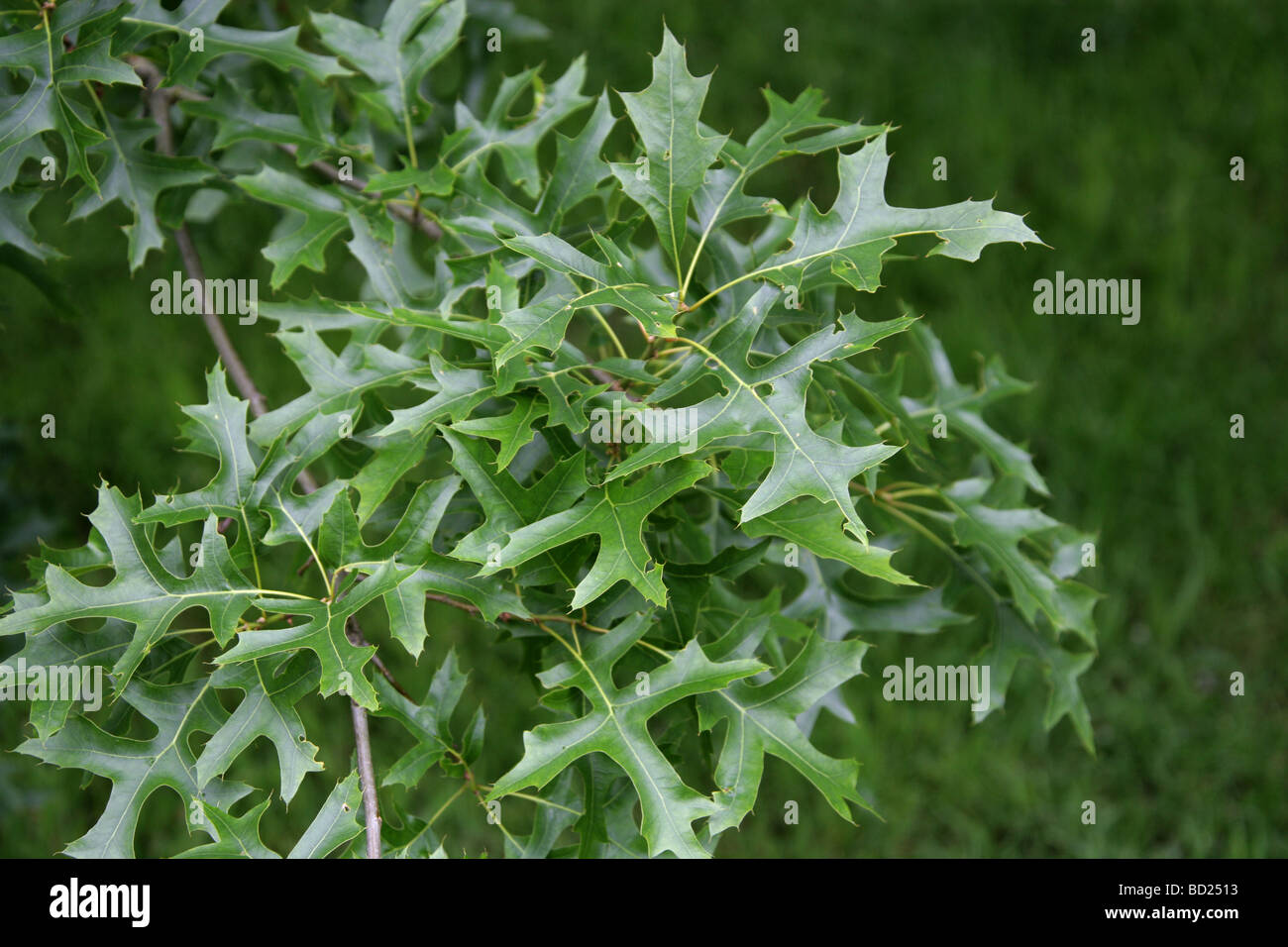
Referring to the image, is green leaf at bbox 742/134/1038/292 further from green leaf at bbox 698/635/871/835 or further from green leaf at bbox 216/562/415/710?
green leaf at bbox 216/562/415/710

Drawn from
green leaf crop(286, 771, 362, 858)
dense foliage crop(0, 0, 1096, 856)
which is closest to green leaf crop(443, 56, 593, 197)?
dense foliage crop(0, 0, 1096, 856)

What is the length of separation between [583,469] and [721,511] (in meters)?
0.52

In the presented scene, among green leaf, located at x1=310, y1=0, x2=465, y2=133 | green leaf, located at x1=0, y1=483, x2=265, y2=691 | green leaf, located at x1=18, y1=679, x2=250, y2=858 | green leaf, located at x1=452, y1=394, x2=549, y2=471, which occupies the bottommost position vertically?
green leaf, located at x1=18, y1=679, x2=250, y2=858

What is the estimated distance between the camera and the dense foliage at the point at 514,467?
4.44ft

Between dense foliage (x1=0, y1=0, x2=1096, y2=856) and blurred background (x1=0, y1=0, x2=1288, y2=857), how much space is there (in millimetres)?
1091

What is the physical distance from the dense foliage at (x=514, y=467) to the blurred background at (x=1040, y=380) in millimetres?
1091

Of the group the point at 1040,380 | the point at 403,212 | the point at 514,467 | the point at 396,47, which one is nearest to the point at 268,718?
the point at 514,467

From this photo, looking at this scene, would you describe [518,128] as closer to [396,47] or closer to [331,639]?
[396,47]

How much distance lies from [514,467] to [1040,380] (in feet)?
9.23

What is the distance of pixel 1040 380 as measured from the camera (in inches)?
154

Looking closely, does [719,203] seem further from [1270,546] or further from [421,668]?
[1270,546]

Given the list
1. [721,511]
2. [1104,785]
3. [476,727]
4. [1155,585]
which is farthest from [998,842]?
[476,727]

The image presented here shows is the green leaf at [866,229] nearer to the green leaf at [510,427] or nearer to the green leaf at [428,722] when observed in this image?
the green leaf at [510,427]

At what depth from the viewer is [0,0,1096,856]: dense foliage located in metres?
1.35
